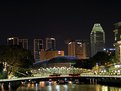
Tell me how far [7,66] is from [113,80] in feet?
78.1

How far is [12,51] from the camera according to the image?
10225cm

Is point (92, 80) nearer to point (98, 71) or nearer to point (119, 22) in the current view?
point (98, 71)

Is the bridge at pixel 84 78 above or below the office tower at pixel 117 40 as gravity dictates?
below

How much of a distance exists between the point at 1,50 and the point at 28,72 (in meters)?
24.0

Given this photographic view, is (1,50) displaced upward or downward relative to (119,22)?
downward

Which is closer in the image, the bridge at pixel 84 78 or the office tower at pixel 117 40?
the bridge at pixel 84 78

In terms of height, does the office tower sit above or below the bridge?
above

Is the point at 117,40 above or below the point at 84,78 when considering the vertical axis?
above

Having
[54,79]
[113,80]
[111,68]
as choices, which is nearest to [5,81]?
Answer: [113,80]

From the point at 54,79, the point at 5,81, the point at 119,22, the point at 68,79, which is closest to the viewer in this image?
the point at 5,81

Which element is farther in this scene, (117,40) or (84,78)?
(117,40)

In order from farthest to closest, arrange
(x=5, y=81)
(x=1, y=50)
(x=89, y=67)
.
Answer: (x=89, y=67) < (x=1, y=50) < (x=5, y=81)

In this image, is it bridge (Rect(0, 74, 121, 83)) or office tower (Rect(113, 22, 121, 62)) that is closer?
bridge (Rect(0, 74, 121, 83))

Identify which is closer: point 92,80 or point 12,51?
point 12,51
